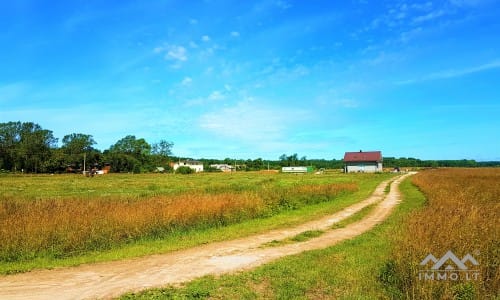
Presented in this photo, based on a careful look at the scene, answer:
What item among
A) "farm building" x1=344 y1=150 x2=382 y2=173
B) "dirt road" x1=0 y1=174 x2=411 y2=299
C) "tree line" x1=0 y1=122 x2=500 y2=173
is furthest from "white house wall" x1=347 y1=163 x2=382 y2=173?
"dirt road" x1=0 y1=174 x2=411 y2=299

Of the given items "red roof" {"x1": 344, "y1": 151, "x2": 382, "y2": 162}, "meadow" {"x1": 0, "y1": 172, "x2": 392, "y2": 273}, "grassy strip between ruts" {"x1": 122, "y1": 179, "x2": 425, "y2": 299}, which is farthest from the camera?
"red roof" {"x1": 344, "y1": 151, "x2": 382, "y2": 162}

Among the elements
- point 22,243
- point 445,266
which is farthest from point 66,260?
point 445,266

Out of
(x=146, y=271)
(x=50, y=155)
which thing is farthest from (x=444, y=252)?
(x=50, y=155)

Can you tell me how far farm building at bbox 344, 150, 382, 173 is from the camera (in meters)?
94.2

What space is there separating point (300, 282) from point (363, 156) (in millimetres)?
95406

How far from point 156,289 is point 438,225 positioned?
580 cm

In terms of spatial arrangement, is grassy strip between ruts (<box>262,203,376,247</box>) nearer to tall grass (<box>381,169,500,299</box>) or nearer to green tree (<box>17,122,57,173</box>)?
tall grass (<box>381,169,500,299</box>)

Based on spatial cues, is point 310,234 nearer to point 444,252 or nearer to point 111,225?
point 444,252

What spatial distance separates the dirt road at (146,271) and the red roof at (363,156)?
88471 millimetres

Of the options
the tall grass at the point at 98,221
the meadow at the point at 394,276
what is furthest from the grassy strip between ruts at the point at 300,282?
the tall grass at the point at 98,221

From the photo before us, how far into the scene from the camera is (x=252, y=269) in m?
8.12

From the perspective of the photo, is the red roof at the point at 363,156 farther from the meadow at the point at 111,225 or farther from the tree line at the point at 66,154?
the meadow at the point at 111,225

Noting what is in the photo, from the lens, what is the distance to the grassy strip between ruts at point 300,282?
6.37 metres

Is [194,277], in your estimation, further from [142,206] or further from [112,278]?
[142,206]
